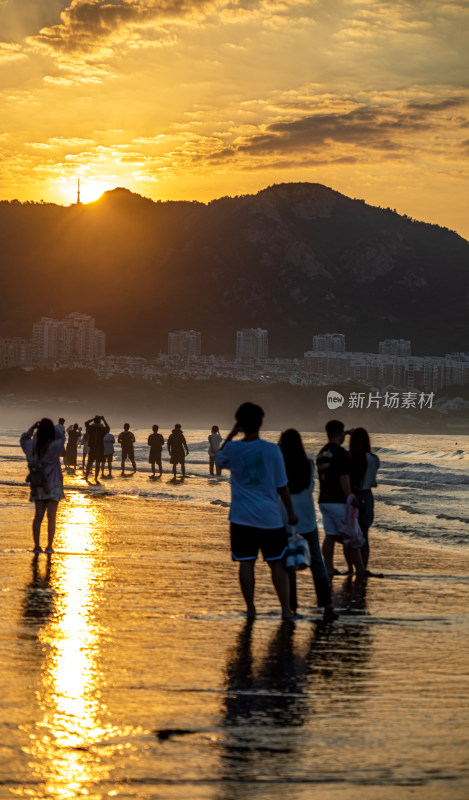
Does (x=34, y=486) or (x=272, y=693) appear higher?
(x=34, y=486)

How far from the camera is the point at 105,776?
4.17 m

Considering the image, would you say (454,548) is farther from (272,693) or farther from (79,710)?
(79,710)

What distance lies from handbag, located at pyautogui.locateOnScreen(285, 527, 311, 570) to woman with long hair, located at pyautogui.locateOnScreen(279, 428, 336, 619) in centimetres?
44

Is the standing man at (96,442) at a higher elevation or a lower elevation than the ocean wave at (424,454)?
higher

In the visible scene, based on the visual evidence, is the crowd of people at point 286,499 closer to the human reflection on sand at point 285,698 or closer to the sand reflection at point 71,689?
the human reflection on sand at point 285,698

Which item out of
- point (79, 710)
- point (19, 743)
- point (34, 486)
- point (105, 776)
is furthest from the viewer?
point (34, 486)

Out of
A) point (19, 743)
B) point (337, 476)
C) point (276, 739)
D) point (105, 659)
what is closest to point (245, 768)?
point (276, 739)

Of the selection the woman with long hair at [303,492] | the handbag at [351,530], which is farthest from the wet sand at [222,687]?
the handbag at [351,530]

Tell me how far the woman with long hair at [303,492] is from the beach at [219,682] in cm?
28

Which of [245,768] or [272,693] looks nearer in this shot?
[245,768]

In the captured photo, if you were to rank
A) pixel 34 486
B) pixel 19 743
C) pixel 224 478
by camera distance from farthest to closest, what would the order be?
pixel 224 478, pixel 34 486, pixel 19 743

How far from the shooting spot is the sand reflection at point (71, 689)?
165 inches

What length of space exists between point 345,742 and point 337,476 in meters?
4.81

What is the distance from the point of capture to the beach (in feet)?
13.8
